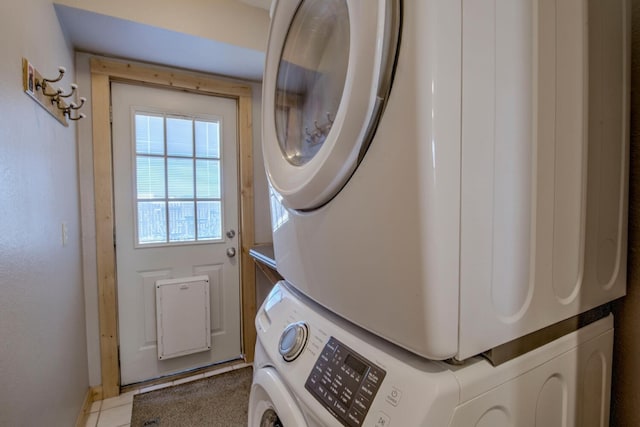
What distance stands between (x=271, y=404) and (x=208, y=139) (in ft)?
6.06

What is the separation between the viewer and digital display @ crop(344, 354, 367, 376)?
0.54 m

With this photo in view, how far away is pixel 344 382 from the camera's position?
0.55m

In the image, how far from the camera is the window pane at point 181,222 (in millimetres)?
2049

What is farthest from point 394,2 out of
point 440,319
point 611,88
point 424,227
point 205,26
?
point 205,26

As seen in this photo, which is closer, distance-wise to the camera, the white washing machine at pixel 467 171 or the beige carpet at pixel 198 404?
the white washing machine at pixel 467 171

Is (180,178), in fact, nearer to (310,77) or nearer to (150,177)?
(150,177)

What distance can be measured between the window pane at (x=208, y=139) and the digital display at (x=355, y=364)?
6.22 ft

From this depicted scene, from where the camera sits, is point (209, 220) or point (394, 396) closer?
point (394, 396)

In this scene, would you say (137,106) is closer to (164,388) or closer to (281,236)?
(281,236)

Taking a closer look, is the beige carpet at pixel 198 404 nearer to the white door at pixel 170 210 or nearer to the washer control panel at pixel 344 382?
the white door at pixel 170 210

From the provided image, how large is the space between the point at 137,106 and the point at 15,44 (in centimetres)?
98

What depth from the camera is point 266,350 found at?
786mm

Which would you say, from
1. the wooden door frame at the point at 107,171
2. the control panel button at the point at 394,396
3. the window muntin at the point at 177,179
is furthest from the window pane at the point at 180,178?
the control panel button at the point at 394,396

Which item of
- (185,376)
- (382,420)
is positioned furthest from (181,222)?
(382,420)
